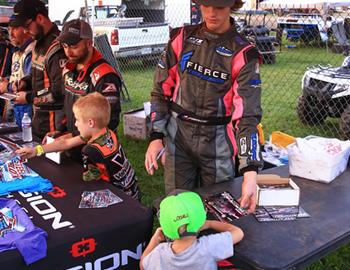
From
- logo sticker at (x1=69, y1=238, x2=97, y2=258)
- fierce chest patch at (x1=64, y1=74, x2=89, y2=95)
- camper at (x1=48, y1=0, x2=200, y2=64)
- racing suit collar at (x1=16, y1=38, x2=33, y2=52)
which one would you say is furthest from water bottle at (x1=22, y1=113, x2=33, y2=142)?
camper at (x1=48, y1=0, x2=200, y2=64)

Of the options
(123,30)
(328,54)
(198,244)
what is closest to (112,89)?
(198,244)

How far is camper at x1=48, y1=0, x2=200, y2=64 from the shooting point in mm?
9242

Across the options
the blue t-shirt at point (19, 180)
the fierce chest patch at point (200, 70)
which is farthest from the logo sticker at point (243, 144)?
the blue t-shirt at point (19, 180)

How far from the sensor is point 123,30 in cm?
920

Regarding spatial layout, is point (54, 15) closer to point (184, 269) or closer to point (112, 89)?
point (112, 89)

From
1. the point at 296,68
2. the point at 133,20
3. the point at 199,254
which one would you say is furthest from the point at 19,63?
the point at 296,68

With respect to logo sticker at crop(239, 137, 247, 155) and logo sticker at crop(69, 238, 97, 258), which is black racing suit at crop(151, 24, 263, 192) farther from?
logo sticker at crop(69, 238, 97, 258)

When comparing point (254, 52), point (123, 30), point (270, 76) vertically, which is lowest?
point (270, 76)

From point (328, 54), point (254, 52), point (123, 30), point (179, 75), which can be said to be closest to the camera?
point (254, 52)

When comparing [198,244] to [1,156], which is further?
[1,156]

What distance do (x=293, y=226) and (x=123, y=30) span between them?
7937mm

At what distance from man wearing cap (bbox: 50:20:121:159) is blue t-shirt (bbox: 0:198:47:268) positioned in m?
0.82

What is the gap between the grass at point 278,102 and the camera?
394 centimetres

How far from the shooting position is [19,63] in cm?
374
